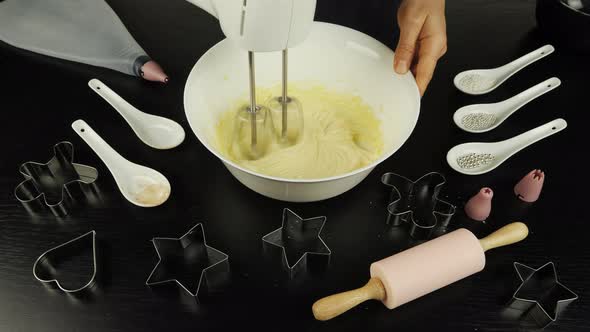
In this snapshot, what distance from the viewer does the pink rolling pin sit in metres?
0.65

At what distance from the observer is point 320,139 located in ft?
2.89

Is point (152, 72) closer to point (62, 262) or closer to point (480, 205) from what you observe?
point (62, 262)

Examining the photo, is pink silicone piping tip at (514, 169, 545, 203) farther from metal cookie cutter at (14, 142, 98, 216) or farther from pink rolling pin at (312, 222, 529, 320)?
metal cookie cutter at (14, 142, 98, 216)

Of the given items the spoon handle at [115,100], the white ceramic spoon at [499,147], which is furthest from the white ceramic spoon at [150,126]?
the white ceramic spoon at [499,147]

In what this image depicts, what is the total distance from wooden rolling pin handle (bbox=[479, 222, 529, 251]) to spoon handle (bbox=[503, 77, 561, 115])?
0.30 m

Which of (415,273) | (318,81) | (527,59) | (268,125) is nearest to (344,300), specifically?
(415,273)

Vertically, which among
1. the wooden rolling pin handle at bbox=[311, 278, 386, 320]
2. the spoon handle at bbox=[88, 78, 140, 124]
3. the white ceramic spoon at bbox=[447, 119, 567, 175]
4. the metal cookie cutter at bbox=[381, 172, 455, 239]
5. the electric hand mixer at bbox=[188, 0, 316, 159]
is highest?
the electric hand mixer at bbox=[188, 0, 316, 159]

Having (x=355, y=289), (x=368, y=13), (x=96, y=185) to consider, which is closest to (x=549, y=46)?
(x=368, y=13)

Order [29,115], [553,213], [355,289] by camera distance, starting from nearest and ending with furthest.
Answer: [355,289], [553,213], [29,115]

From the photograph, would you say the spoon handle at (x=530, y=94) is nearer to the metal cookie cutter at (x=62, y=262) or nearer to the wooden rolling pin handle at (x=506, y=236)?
the wooden rolling pin handle at (x=506, y=236)

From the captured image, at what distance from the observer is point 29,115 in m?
0.95

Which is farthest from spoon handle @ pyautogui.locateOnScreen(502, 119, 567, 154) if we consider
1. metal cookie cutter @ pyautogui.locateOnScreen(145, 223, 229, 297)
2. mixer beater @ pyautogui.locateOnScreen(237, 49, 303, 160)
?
metal cookie cutter @ pyautogui.locateOnScreen(145, 223, 229, 297)

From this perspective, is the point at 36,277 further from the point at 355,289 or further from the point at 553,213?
the point at 553,213

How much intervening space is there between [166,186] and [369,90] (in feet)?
1.37
